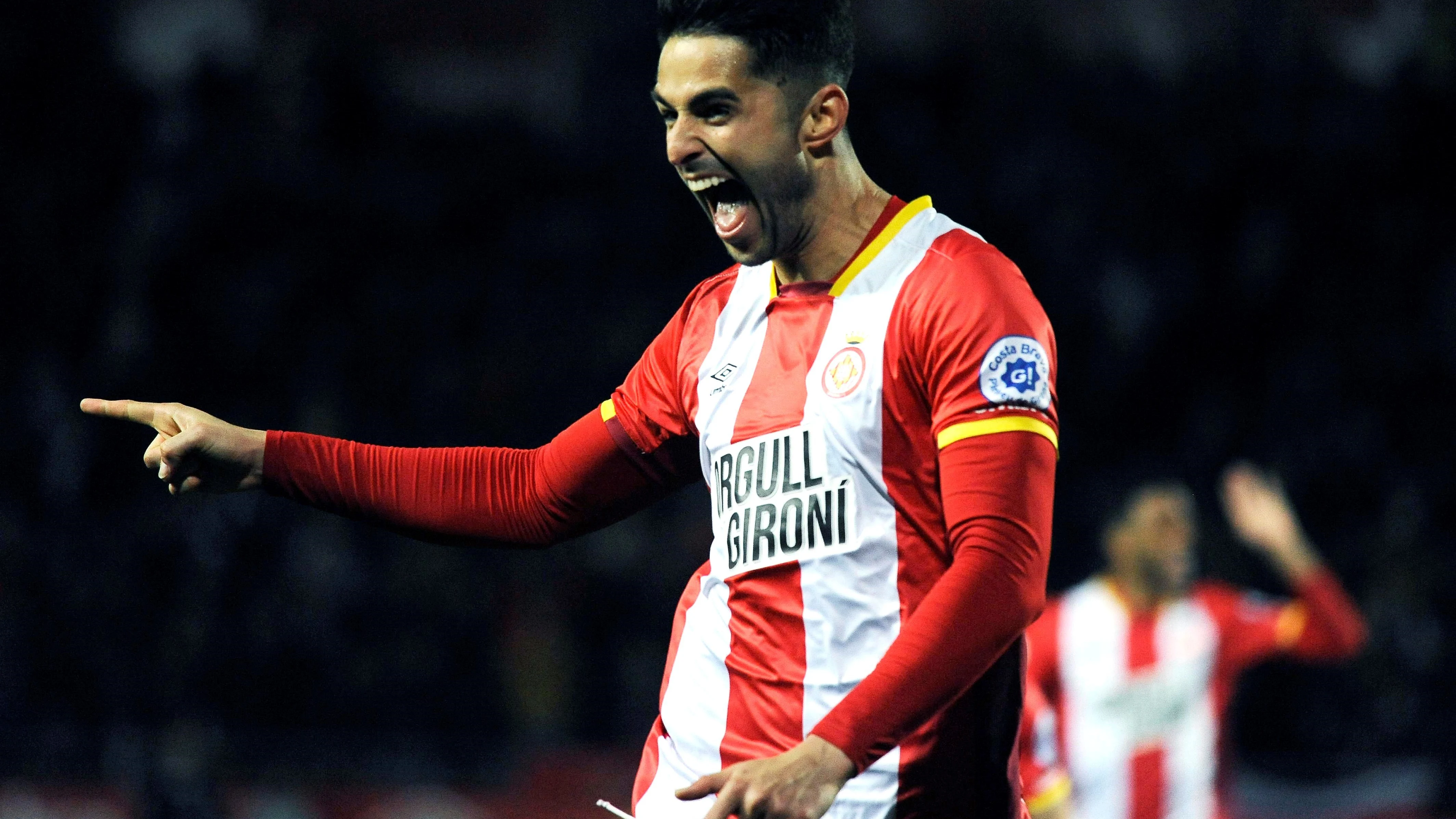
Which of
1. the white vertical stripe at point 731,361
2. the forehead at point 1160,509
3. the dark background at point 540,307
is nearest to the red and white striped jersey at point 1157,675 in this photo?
the forehead at point 1160,509

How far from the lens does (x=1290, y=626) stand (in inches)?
214

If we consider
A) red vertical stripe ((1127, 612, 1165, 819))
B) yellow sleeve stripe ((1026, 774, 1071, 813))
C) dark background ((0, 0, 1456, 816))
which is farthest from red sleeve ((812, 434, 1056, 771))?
dark background ((0, 0, 1456, 816))

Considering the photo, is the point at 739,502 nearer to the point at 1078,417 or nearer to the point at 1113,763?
the point at 1113,763

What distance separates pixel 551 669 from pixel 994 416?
5689 mm

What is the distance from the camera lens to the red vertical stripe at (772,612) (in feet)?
7.63

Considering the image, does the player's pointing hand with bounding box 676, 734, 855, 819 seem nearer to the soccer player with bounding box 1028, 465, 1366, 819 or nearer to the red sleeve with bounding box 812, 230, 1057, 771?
the red sleeve with bounding box 812, 230, 1057, 771

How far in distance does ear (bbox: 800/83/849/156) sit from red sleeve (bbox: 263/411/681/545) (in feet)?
1.98

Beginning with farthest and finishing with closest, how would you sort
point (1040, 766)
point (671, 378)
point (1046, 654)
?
point (1046, 654), point (1040, 766), point (671, 378)

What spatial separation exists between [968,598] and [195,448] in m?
1.21

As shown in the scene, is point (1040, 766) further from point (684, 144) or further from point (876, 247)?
point (684, 144)

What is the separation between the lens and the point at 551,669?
297 inches

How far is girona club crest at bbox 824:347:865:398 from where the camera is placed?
7.46ft

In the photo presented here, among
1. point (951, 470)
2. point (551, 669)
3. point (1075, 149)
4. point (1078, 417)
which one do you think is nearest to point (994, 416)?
point (951, 470)

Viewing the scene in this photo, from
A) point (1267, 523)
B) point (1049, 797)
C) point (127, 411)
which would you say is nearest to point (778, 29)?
point (127, 411)
